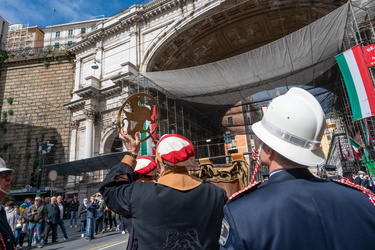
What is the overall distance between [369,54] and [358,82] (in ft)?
A: 3.45

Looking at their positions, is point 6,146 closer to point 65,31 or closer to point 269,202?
point 65,31

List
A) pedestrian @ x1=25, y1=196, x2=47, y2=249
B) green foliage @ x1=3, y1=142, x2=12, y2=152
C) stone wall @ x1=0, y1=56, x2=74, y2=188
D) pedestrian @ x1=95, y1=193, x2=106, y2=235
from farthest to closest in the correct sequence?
1. green foliage @ x1=3, y1=142, x2=12, y2=152
2. stone wall @ x1=0, y1=56, x2=74, y2=188
3. pedestrian @ x1=95, y1=193, x2=106, y2=235
4. pedestrian @ x1=25, y1=196, x2=47, y2=249

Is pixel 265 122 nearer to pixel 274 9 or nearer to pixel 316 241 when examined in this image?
pixel 316 241

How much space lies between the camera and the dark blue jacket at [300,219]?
3.34 feet

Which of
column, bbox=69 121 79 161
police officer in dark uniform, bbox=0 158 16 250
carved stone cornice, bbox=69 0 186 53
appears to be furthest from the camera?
column, bbox=69 121 79 161

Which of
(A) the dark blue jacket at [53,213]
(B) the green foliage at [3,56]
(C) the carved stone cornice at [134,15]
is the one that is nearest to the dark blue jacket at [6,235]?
(A) the dark blue jacket at [53,213]

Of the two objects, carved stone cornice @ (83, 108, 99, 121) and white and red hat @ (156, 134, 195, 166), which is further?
carved stone cornice @ (83, 108, 99, 121)

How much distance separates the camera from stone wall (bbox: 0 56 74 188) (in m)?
24.8

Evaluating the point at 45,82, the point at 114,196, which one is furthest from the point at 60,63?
the point at 114,196

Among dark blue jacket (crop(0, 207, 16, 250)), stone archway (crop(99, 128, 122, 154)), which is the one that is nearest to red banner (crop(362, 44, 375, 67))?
dark blue jacket (crop(0, 207, 16, 250))

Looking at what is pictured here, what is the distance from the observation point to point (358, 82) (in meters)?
9.59

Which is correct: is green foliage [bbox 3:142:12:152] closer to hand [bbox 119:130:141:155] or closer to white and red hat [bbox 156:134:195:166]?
hand [bbox 119:130:141:155]

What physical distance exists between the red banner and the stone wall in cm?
2407

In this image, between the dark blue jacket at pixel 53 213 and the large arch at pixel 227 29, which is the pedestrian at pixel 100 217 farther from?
the large arch at pixel 227 29
